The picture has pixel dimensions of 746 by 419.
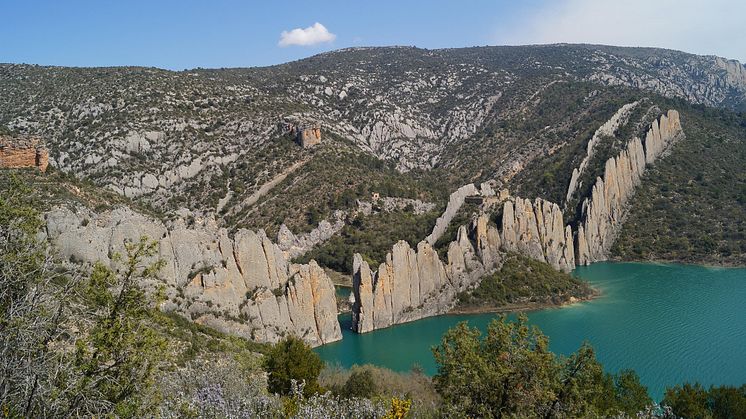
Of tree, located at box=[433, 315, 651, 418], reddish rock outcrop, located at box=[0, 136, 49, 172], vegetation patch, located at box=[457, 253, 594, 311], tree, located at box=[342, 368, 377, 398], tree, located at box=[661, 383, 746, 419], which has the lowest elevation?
vegetation patch, located at box=[457, 253, 594, 311]

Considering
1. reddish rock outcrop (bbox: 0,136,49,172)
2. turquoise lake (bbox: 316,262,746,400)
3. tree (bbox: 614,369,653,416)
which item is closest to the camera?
tree (bbox: 614,369,653,416)

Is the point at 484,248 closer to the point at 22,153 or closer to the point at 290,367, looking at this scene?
the point at 290,367

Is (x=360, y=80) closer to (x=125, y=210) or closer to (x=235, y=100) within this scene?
(x=235, y=100)

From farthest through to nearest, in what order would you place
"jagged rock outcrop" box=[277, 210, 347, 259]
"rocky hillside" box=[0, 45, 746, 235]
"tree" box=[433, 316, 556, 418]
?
1. "rocky hillside" box=[0, 45, 746, 235]
2. "jagged rock outcrop" box=[277, 210, 347, 259]
3. "tree" box=[433, 316, 556, 418]

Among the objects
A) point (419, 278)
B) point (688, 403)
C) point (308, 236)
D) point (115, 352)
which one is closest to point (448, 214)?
point (419, 278)

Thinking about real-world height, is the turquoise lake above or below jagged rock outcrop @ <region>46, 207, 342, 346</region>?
below

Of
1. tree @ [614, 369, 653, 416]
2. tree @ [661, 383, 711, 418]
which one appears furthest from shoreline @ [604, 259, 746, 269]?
tree @ [614, 369, 653, 416]

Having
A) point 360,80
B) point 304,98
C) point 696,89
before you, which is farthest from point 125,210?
point 696,89

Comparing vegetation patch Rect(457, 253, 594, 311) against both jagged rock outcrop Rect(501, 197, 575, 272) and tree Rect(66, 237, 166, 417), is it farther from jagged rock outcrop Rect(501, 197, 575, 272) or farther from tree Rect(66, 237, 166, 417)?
tree Rect(66, 237, 166, 417)
